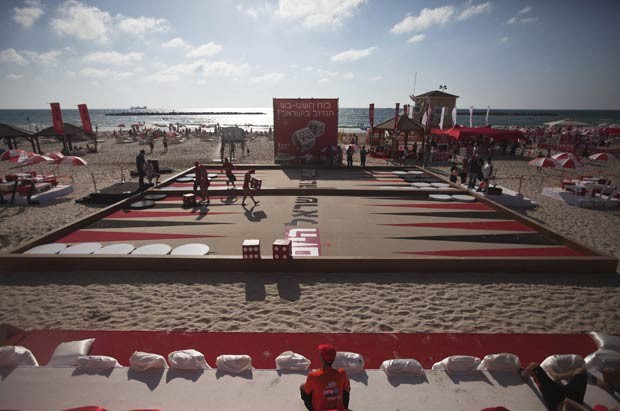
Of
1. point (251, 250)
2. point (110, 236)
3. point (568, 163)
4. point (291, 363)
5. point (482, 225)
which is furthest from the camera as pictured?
point (568, 163)

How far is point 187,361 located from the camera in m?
3.99

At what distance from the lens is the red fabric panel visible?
180 inches

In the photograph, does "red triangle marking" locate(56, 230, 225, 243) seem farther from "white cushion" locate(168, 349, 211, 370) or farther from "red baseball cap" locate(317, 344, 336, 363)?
"red baseball cap" locate(317, 344, 336, 363)

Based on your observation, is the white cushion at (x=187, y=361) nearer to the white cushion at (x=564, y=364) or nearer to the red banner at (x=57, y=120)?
the white cushion at (x=564, y=364)

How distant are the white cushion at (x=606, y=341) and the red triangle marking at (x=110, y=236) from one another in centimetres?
854

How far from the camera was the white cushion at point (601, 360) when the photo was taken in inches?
159

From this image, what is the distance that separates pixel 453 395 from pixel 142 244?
801cm

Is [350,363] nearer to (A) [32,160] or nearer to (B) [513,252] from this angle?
(B) [513,252]

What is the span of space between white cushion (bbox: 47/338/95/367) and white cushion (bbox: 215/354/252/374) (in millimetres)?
1989

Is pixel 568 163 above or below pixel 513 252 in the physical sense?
above

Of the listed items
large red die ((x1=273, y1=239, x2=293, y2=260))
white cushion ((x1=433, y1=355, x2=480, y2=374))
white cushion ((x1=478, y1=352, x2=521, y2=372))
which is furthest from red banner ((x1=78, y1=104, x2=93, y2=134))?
white cushion ((x1=478, y1=352, x2=521, y2=372))

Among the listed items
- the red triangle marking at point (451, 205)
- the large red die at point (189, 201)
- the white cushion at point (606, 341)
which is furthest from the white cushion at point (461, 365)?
the large red die at point (189, 201)

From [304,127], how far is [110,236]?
14.2 m

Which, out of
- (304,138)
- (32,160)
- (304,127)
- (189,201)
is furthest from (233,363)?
(304,127)
